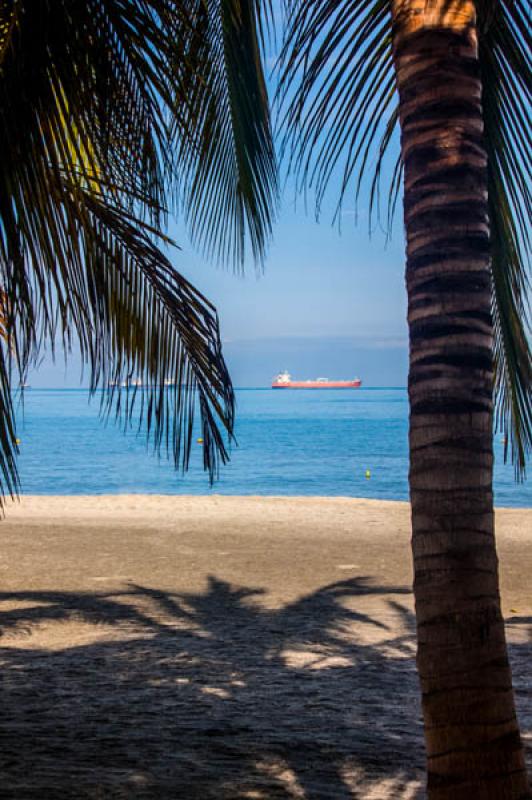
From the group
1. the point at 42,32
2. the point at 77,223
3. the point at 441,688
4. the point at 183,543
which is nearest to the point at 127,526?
the point at 183,543

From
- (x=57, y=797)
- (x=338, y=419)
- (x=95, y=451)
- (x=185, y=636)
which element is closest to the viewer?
(x=57, y=797)

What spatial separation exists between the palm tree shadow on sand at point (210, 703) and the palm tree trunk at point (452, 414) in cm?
158

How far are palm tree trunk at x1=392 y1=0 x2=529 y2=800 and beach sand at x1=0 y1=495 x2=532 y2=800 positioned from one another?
5.22 ft

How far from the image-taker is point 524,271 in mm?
4078

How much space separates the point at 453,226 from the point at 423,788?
2527 mm

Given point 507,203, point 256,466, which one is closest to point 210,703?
point 507,203

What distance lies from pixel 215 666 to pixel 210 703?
778mm

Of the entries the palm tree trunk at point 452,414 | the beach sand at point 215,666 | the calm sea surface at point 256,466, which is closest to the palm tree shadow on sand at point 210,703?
the beach sand at point 215,666

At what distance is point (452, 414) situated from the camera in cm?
213

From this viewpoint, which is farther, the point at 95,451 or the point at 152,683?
the point at 95,451

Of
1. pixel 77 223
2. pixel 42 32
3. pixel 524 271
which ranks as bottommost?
pixel 524 271

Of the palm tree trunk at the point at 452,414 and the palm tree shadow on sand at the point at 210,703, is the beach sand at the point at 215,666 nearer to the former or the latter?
the palm tree shadow on sand at the point at 210,703

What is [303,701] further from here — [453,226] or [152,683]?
[453,226]

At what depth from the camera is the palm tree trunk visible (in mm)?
2096
